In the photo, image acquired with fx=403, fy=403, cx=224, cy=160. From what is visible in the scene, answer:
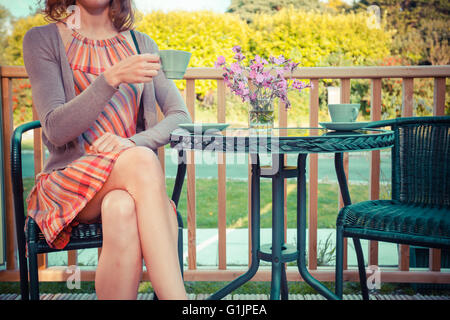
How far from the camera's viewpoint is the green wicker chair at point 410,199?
1456 mm

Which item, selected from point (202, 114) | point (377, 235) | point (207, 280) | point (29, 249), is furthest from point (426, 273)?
point (202, 114)

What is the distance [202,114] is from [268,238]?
4.59 m

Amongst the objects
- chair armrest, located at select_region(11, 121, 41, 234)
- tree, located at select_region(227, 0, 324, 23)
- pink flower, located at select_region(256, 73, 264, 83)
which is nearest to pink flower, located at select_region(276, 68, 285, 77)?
pink flower, located at select_region(256, 73, 264, 83)

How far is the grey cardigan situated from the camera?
4.49ft

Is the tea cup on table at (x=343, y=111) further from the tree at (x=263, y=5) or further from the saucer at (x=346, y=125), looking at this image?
the tree at (x=263, y=5)

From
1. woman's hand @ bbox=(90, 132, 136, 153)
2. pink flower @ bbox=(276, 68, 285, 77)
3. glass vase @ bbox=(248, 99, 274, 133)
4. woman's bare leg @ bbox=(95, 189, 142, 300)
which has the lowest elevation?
woman's bare leg @ bbox=(95, 189, 142, 300)

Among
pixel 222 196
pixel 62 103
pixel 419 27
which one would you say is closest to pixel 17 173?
pixel 62 103

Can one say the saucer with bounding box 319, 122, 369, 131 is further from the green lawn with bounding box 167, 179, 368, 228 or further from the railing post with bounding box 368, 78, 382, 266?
the green lawn with bounding box 167, 179, 368, 228

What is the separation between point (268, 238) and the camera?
3211 mm

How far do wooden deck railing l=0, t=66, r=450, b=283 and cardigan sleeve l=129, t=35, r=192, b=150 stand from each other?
0.36 metres

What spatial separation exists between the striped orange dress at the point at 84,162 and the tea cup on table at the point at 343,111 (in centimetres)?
81

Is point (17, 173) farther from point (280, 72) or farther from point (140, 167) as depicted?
point (280, 72)

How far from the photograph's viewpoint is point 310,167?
2.20m
